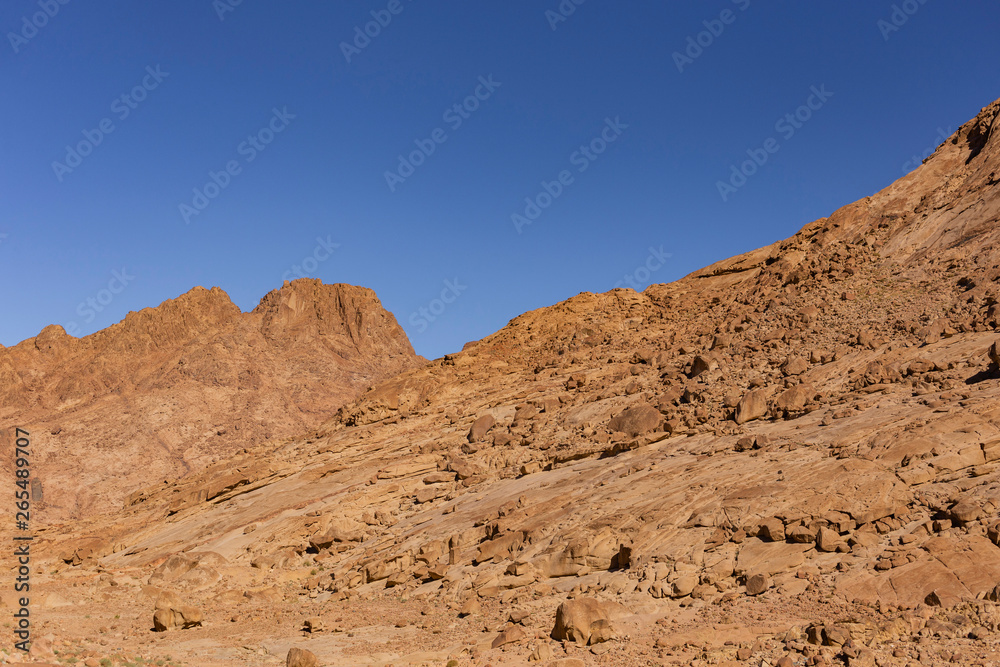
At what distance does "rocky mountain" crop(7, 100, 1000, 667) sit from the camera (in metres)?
13.1

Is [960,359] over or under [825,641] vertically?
over

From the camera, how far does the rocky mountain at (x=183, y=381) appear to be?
220ft

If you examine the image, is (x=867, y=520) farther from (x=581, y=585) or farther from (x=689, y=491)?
(x=581, y=585)

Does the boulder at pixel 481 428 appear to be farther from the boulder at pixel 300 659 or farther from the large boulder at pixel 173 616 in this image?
the boulder at pixel 300 659

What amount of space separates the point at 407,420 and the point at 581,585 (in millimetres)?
19339

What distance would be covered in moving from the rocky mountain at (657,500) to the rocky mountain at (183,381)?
104ft

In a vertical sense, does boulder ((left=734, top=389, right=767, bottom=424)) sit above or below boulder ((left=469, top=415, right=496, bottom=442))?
below

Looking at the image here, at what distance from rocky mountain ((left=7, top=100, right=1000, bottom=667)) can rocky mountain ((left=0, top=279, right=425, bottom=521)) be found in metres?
31.7

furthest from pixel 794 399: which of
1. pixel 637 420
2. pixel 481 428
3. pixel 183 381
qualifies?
pixel 183 381

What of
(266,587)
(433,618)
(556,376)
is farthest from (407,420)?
(433,618)

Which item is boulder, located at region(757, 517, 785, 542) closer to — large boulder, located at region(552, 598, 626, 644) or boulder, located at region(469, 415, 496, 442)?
large boulder, located at region(552, 598, 626, 644)

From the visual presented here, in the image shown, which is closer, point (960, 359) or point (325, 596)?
point (960, 359)

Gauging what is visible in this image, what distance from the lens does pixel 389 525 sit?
84.4 ft

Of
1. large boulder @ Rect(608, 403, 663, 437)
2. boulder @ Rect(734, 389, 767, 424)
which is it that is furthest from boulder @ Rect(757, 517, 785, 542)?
large boulder @ Rect(608, 403, 663, 437)
